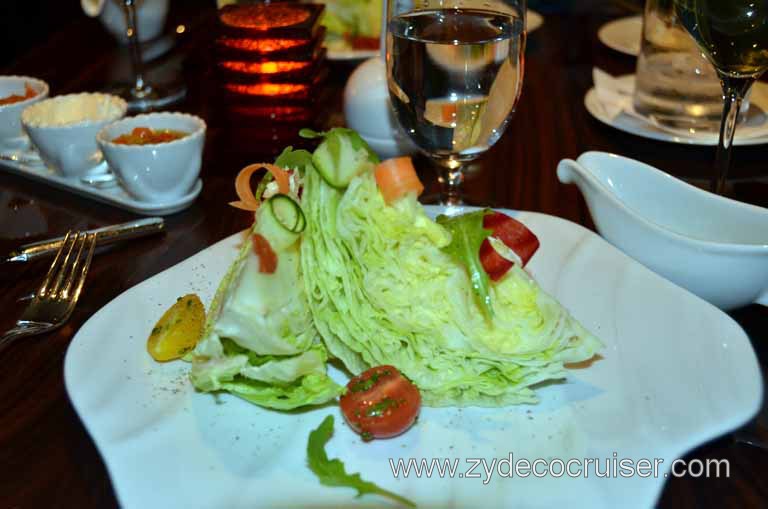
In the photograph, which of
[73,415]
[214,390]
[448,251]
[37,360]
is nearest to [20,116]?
[37,360]

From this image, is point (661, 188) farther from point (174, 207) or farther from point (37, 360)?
point (37, 360)

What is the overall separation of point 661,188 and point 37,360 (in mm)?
1208

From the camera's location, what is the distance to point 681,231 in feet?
4.87

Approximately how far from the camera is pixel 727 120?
1.68m

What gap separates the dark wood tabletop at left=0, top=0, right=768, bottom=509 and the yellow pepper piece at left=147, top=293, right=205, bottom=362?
0.52 feet

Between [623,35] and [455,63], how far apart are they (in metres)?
1.59

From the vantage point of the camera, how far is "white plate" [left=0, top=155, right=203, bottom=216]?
177 centimetres

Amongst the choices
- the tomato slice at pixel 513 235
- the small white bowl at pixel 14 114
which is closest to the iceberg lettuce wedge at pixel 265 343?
the tomato slice at pixel 513 235

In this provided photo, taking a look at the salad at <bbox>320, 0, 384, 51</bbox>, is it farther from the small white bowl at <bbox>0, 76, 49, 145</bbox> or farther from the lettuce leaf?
the lettuce leaf

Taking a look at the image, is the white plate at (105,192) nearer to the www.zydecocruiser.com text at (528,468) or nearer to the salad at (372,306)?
the salad at (372,306)

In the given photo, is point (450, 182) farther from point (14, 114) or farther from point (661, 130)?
point (14, 114)

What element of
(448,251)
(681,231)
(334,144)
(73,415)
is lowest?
(73,415)

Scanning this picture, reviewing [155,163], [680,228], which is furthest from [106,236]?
[680,228]

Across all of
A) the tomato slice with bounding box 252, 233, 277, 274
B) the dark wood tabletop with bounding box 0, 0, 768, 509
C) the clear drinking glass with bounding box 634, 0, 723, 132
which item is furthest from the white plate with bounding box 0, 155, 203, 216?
the clear drinking glass with bounding box 634, 0, 723, 132
